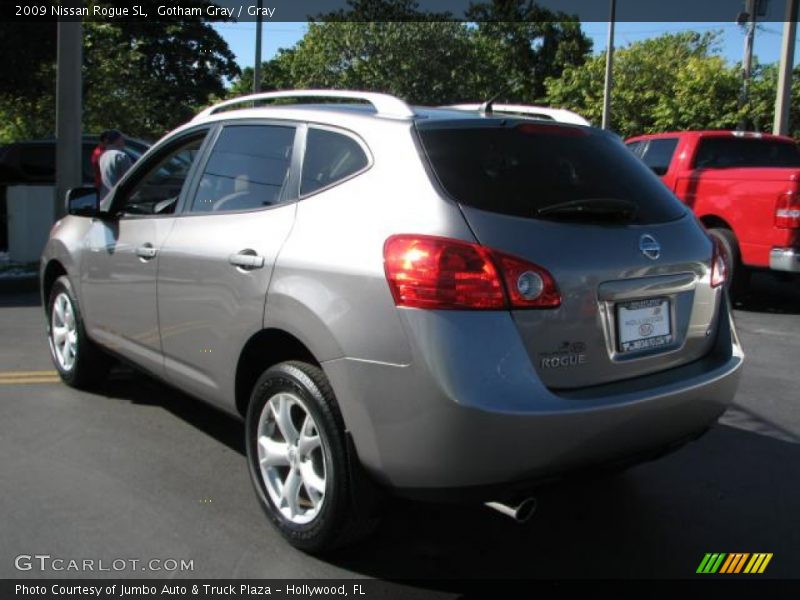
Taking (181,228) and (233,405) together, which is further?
(181,228)

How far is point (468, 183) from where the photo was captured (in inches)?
111

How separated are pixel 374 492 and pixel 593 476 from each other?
78 centimetres

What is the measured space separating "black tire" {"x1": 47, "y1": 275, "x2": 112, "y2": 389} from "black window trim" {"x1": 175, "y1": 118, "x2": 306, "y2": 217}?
1.36 m

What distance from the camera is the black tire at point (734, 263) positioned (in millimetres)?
8188

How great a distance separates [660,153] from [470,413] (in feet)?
26.9

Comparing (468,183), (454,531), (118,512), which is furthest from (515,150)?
(118,512)

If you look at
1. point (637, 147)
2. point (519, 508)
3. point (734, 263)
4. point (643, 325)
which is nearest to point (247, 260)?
point (519, 508)

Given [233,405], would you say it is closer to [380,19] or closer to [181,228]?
[181,228]

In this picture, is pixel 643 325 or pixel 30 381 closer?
pixel 643 325

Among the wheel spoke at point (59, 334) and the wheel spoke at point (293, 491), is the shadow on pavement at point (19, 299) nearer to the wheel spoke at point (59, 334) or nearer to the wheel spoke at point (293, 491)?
the wheel spoke at point (59, 334)

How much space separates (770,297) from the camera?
9.32m

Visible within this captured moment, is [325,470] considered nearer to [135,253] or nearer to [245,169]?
[245,169]

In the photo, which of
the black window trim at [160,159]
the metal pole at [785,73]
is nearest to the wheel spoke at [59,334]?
the black window trim at [160,159]

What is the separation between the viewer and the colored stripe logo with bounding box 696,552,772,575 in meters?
3.05
